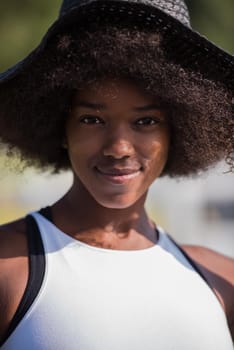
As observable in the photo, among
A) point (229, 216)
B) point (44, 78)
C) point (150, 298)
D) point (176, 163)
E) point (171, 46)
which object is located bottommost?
point (229, 216)

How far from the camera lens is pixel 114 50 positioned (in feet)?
8.70

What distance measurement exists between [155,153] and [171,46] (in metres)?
0.35

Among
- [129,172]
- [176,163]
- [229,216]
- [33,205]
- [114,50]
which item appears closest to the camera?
[114,50]

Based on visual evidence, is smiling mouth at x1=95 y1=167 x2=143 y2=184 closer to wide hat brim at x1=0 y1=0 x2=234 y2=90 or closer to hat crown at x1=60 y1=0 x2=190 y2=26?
wide hat brim at x1=0 y1=0 x2=234 y2=90

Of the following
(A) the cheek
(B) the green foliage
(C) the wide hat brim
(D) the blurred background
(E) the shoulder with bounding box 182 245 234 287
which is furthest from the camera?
(B) the green foliage

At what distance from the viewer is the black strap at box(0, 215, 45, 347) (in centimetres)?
270

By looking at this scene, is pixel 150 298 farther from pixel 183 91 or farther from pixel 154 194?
pixel 154 194

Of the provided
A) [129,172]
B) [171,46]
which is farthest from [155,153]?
[171,46]

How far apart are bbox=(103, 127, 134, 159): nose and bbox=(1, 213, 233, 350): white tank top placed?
35 centimetres

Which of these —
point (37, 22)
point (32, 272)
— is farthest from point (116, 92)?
point (37, 22)

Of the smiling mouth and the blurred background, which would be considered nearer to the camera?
the smiling mouth

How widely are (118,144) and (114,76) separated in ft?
0.67

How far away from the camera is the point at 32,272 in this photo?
2768 millimetres

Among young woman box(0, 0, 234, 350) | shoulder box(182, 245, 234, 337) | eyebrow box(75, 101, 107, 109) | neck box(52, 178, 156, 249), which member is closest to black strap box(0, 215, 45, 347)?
young woman box(0, 0, 234, 350)
